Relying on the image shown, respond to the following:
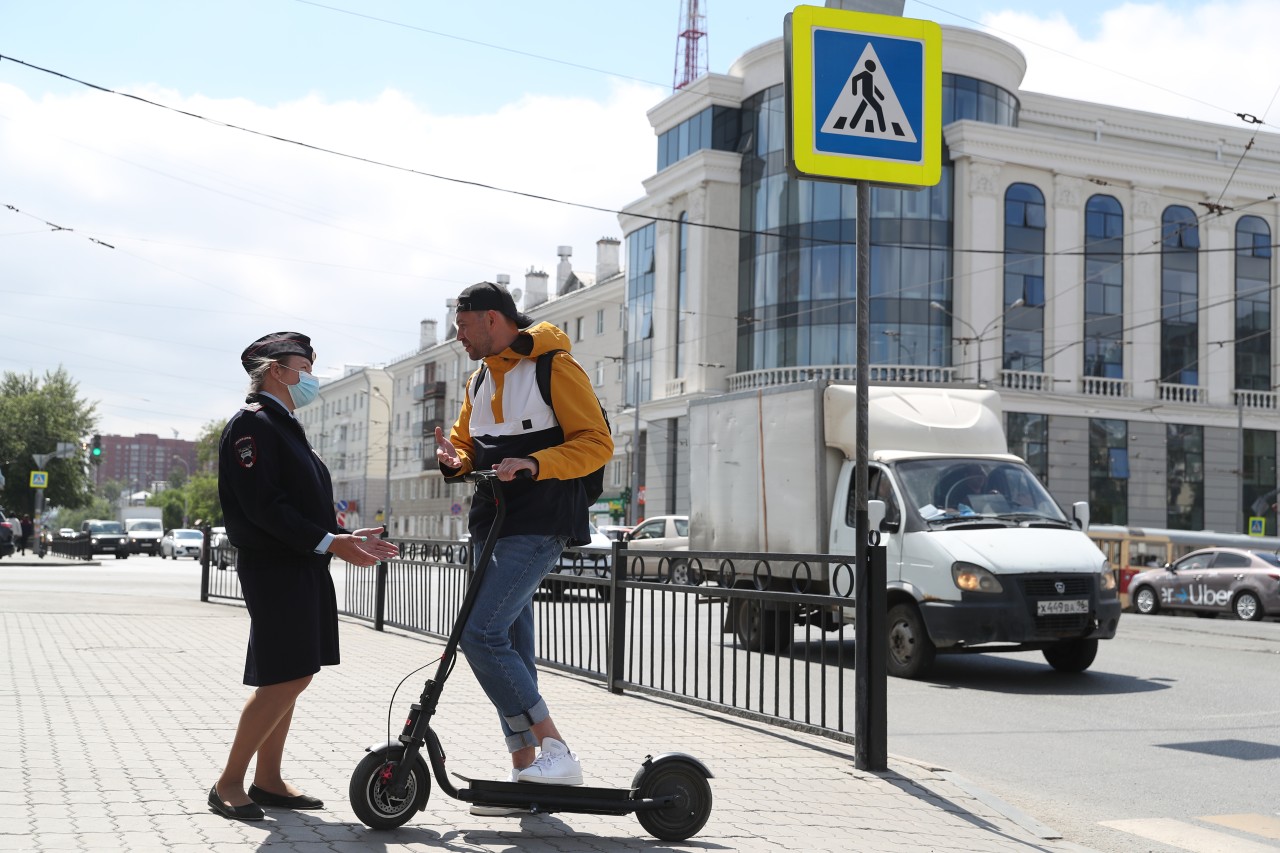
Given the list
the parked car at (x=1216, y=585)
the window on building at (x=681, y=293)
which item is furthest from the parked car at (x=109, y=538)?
the parked car at (x=1216, y=585)

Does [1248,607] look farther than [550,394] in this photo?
Yes

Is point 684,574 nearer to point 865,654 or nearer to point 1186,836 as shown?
point 865,654

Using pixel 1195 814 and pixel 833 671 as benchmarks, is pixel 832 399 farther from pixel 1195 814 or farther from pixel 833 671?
pixel 1195 814

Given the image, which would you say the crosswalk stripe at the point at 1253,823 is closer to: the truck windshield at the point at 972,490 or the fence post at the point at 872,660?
the fence post at the point at 872,660

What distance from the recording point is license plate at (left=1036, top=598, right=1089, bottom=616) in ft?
37.0

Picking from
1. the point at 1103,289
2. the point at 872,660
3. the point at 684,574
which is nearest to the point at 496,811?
the point at 872,660

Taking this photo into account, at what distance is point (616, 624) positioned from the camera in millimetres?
9508

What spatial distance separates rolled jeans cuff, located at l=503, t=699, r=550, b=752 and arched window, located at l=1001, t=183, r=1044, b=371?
1802 inches

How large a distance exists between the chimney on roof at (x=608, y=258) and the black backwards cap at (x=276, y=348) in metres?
63.9

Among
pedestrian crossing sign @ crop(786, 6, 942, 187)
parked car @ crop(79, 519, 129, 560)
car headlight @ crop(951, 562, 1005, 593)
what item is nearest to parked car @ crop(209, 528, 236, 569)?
car headlight @ crop(951, 562, 1005, 593)

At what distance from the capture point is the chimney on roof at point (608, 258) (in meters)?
69.1

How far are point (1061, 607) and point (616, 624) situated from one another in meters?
4.15

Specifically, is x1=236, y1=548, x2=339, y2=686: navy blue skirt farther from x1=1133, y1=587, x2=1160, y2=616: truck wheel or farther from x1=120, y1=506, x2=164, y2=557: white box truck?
x1=120, y1=506, x2=164, y2=557: white box truck

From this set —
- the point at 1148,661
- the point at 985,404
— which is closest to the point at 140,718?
the point at 985,404
